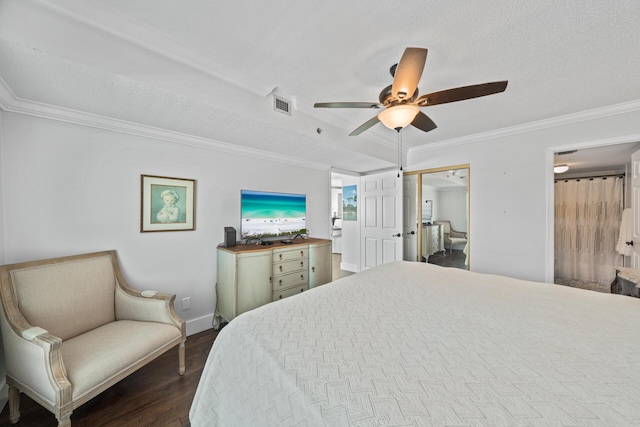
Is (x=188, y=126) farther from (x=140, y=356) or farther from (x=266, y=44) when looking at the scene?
(x=140, y=356)

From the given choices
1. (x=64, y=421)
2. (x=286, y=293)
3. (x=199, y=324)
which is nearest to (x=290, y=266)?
(x=286, y=293)

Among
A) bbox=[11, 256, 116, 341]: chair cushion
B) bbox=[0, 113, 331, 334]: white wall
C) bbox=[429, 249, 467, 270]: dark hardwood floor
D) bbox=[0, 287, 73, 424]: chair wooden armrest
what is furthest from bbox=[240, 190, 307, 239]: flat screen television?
bbox=[429, 249, 467, 270]: dark hardwood floor

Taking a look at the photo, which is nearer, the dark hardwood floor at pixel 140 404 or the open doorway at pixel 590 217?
the dark hardwood floor at pixel 140 404

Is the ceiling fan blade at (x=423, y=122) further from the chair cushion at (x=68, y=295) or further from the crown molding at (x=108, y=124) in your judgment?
the chair cushion at (x=68, y=295)

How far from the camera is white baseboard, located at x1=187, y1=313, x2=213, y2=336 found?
251cm

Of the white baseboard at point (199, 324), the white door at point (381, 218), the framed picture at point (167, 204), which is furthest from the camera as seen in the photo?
the white door at point (381, 218)

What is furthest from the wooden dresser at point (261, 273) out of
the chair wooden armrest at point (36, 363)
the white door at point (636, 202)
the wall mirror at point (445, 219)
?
the white door at point (636, 202)

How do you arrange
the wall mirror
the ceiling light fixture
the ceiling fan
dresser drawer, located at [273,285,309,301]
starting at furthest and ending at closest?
the wall mirror < dresser drawer, located at [273,285,309,301] < the ceiling light fixture < the ceiling fan

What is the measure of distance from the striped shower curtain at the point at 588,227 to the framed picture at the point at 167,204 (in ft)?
20.6

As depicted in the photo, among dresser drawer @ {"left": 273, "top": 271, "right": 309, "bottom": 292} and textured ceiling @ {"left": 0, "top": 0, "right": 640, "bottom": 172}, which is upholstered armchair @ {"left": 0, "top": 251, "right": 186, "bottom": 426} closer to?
dresser drawer @ {"left": 273, "top": 271, "right": 309, "bottom": 292}

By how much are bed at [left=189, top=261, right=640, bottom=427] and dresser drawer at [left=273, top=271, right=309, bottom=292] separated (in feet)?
4.19

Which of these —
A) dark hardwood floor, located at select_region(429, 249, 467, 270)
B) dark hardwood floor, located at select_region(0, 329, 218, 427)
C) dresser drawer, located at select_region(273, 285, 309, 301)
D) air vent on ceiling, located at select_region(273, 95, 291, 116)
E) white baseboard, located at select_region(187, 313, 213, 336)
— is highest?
air vent on ceiling, located at select_region(273, 95, 291, 116)

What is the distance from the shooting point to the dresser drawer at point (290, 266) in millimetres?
2729

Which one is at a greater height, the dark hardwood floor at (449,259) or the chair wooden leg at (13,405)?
the dark hardwood floor at (449,259)
